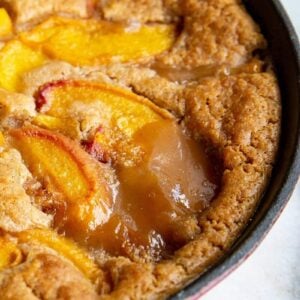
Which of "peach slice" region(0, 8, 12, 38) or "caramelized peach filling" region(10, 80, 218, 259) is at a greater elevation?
"peach slice" region(0, 8, 12, 38)

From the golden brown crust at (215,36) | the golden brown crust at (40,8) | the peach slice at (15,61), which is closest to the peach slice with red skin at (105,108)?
the peach slice at (15,61)

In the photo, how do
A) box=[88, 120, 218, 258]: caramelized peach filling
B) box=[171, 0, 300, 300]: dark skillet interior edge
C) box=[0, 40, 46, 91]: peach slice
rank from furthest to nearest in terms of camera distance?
box=[0, 40, 46, 91]: peach slice < box=[88, 120, 218, 258]: caramelized peach filling < box=[171, 0, 300, 300]: dark skillet interior edge

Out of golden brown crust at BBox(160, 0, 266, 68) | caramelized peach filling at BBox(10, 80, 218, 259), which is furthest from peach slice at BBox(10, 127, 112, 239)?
golden brown crust at BBox(160, 0, 266, 68)

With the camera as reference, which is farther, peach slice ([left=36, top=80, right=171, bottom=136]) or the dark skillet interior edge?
peach slice ([left=36, top=80, right=171, bottom=136])

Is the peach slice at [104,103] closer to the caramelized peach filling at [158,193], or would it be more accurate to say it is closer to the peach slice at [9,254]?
the caramelized peach filling at [158,193]

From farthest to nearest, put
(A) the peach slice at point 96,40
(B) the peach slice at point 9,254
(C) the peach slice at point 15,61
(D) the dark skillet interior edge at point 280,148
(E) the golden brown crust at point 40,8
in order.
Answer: (E) the golden brown crust at point 40,8 < (A) the peach slice at point 96,40 < (C) the peach slice at point 15,61 < (B) the peach slice at point 9,254 < (D) the dark skillet interior edge at point 280,148

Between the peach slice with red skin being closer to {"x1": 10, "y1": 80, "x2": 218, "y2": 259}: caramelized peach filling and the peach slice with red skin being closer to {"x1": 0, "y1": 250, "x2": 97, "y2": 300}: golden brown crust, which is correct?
{"x1": 10, "y1": 80, "x2": 218, "y2": 259}: caramelized peach filling

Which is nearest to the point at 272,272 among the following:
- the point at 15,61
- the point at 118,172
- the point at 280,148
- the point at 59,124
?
the point at 280,148

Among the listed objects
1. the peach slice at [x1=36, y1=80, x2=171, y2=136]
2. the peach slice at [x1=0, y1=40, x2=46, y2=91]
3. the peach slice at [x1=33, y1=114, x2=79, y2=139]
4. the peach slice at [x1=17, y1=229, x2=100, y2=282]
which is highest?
the peach slice at [x1=0, y1=40, x2=46, y2=91]
